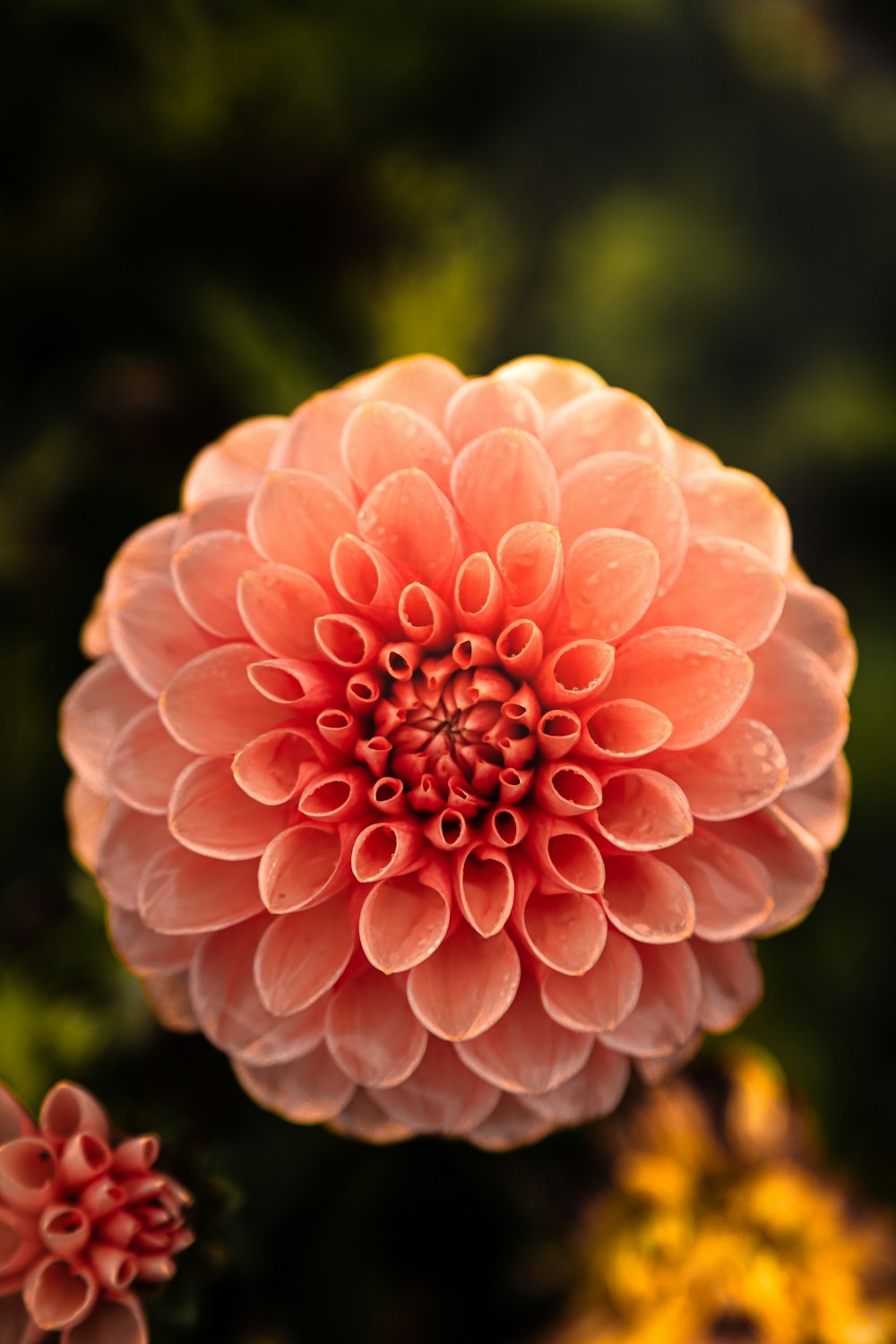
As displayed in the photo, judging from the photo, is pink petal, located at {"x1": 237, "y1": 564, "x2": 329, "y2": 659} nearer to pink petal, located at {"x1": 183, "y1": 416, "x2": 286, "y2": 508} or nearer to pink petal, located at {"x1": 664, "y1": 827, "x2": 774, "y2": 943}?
pink petal, located at {"x1": 183, "y1": 416, "x2": 286, "y2": 508}

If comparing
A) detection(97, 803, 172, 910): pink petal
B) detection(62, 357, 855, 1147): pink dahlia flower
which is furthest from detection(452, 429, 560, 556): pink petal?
detection(97, 803, 172, 910): pink petal

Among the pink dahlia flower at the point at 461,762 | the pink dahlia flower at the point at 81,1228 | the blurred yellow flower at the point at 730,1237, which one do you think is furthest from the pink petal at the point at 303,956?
the blurred yellow flower at the point at 730,1237

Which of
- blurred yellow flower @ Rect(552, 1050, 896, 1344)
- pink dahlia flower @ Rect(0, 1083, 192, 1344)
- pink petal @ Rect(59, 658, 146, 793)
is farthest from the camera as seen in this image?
blurred yellow flower @ Rect(552, 1050, 896, 1344)

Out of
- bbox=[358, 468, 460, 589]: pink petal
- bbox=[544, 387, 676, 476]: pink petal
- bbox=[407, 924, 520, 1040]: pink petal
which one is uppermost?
bbox=[544, 387, 676, 476]: pink petal

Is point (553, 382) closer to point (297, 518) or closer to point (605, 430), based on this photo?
point (605, 430)

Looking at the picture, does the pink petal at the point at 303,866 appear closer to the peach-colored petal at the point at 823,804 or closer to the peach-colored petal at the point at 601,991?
the peach-colored petal at the point at 601,991

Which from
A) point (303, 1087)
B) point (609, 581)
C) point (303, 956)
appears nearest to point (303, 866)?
point (303, 956)

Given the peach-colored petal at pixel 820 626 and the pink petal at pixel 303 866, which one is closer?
the pink petal at pixel 303 866

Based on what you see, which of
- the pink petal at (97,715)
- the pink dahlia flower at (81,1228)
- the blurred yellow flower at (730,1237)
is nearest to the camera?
the pink dahlia flower at (81,1228)
